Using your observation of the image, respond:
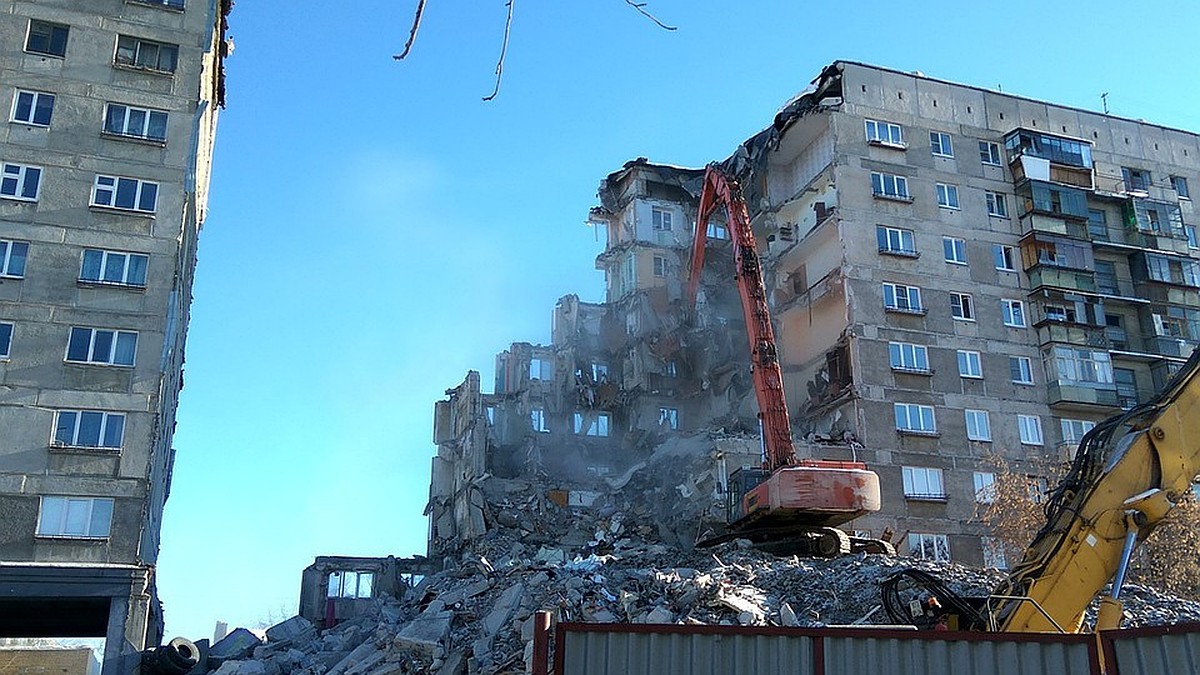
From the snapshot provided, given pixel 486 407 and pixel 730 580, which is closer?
pixel 730 580

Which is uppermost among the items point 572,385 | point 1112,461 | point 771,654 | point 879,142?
point 879,142

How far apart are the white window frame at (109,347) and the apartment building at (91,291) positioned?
33mm

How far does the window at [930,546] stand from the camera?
39156 mm

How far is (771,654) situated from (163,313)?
2557 cm

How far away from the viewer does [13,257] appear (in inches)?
1211

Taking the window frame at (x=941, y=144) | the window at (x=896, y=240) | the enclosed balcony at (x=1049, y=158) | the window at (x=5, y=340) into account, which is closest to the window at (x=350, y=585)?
the window at (x=5, y=340)

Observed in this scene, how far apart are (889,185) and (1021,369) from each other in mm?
9157

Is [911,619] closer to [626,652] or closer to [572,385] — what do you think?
[626,652]

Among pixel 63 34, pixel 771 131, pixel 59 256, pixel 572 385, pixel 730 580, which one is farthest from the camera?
pixel 572 385

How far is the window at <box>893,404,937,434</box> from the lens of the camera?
Result: 41094 millimetres

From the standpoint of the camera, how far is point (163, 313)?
31438 mm

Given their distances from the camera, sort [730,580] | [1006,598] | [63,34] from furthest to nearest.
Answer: [63,34]
[730,580]
[1006,598]

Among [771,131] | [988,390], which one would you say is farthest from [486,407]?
[988,390]

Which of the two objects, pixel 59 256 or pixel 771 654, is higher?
pixel 59 256
